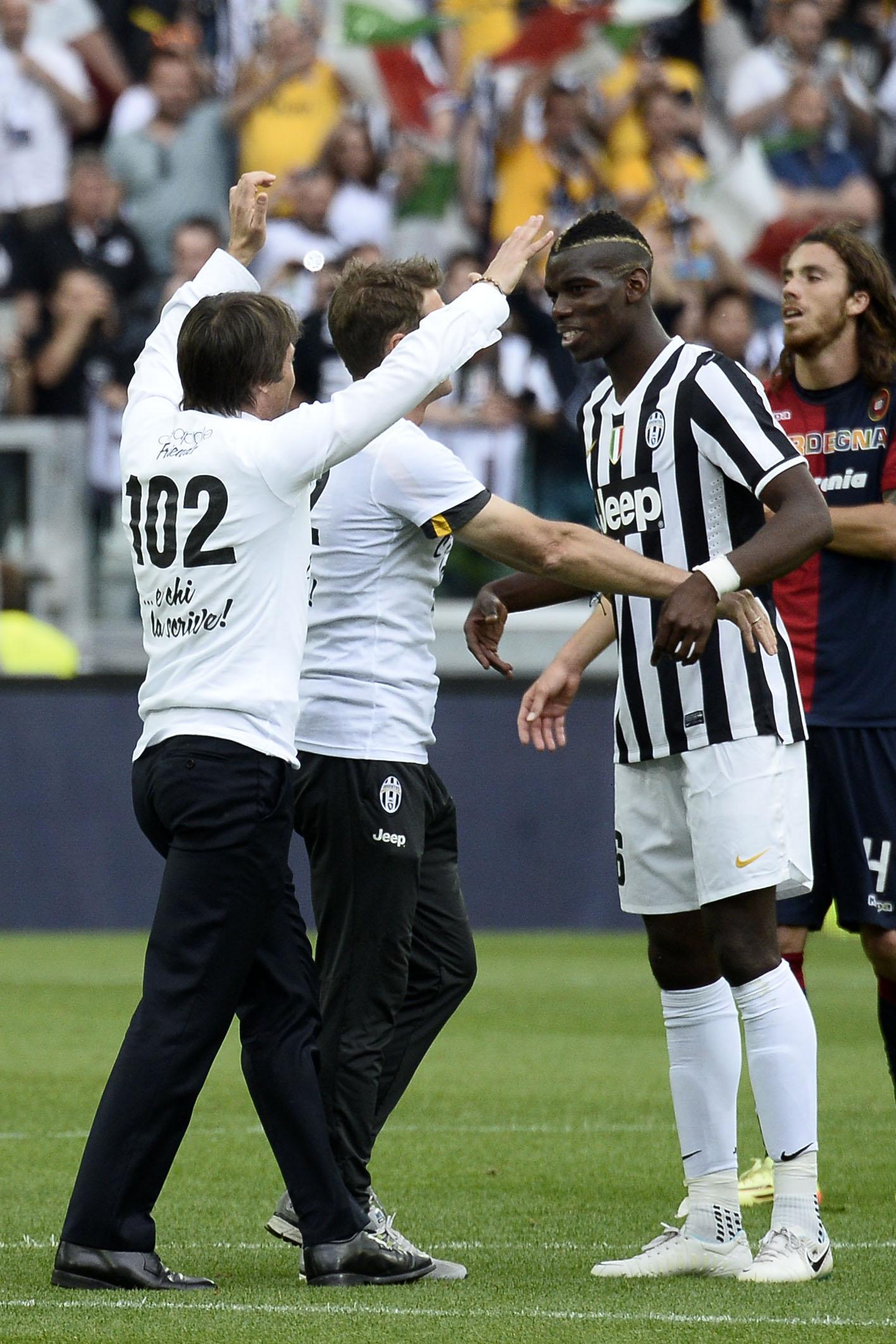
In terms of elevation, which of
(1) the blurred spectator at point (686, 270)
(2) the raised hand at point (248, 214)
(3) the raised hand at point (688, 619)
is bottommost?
(3) the raised hand at point (688, 619)

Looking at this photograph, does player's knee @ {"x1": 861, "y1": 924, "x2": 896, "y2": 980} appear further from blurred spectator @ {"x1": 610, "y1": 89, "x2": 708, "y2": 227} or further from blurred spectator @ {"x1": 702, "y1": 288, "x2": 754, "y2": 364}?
blurred spectator @ {"x1": 610, "y1": 89, "x2": 708, "y2": 227}

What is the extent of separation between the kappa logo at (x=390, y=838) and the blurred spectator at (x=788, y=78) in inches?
485

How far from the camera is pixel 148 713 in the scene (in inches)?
166

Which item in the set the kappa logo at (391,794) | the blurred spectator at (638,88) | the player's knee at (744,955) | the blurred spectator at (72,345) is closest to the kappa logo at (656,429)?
the kappa logo at (391,794)

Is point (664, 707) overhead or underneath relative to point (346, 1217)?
overhead

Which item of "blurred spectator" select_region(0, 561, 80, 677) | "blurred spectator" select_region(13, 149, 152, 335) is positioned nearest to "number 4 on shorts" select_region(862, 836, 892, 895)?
"blurred spectator" select_region(0, 561, 80, 677)

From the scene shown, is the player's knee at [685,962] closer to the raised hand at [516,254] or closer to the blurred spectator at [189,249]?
the raised hand at [516,254]

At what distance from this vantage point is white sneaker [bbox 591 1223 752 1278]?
14.2ft

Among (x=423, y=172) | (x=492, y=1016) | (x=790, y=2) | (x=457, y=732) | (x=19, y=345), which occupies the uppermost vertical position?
(x=790, y=2)

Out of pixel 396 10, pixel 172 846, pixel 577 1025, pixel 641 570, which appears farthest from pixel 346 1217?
pixel 396 10

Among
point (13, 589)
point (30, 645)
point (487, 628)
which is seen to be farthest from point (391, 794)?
point (13, 589)

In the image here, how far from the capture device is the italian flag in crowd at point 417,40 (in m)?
15.3

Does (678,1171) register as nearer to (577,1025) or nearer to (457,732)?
(577,1025)

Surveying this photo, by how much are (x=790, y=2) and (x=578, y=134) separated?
2194 millimetres
